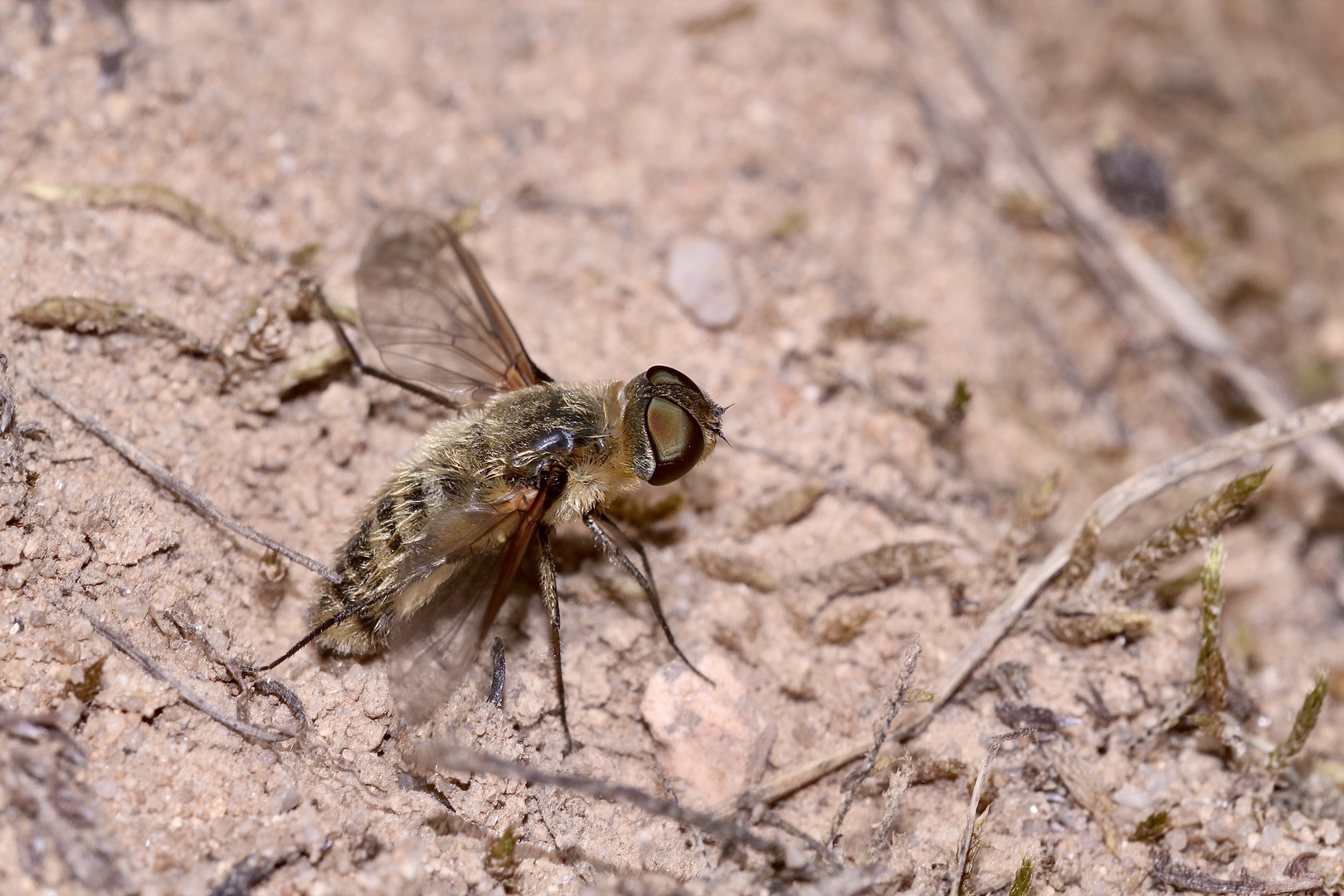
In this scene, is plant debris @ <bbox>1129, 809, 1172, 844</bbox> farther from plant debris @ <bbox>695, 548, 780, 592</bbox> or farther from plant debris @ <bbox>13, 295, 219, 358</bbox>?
plant debris @ <bbox>13, 295, 219, 358</bbox>

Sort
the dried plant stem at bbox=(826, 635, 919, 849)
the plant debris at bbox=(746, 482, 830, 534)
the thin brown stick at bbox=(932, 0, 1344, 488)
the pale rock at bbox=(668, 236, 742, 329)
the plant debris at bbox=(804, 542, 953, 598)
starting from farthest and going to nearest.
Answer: the thin brown stick at bbox=(932, 0, 1344, 488)
the pale rock at bbox=(668, 236, 742, 329)
the plant debris at bbox=(746, 482, 830, 534)
the plant debris at bbox=(804, 542, 953, 598)
the dried plant stem at bbox=(826, 635, 919, 849)

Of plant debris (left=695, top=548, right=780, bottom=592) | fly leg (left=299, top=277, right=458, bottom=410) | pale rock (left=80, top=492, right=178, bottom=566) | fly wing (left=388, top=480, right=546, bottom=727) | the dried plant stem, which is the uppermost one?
fly leg (left=299, top=277, right=458, bottom=410)

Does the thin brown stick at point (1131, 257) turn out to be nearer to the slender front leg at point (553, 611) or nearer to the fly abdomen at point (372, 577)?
the slender front leg at point (553, 611)

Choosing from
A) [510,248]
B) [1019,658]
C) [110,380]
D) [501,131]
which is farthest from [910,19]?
[110,380]

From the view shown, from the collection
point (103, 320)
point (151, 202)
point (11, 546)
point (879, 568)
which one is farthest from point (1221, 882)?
point (151, 202)

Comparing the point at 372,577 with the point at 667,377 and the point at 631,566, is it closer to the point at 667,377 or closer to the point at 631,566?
the point at 631,566

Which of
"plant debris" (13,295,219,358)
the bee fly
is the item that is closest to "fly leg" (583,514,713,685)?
the bee fly

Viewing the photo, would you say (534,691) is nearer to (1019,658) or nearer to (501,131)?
(1019,658)

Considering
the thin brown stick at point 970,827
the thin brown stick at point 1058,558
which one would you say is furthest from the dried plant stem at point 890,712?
the thin brown stick at point 970,827
